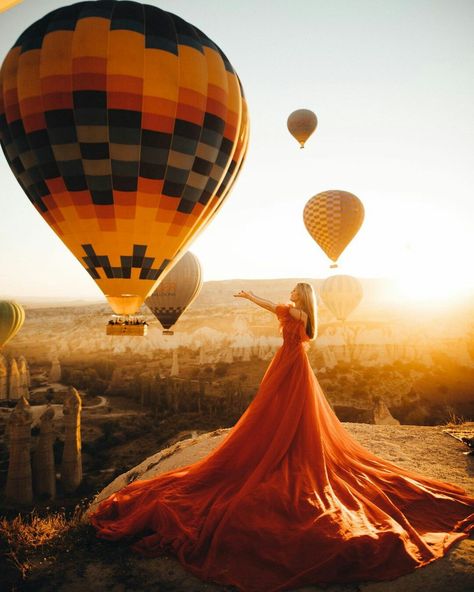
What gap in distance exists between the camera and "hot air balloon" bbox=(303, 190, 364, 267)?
85.0ft

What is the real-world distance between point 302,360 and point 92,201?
20.5 feet

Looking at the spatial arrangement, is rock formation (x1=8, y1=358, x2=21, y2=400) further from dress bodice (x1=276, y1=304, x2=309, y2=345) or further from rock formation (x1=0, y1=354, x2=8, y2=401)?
dress bodice (x1=276, y1=304, x2=309, y2=345)

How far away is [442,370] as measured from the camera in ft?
160

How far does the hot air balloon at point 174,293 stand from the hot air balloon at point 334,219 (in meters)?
8.39

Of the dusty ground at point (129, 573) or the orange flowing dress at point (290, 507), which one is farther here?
the orange flowing dress at point (290, 507)

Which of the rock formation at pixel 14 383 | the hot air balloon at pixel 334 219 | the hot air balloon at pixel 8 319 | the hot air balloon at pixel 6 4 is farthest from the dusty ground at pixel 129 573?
the rock formation at pixel 14 383

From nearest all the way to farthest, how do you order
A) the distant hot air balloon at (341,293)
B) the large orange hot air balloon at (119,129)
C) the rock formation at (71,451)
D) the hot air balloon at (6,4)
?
the hot air balloon at (6,4), the large orange hot air balloon at (119,129), the rock formation at (71,451), the distant hot air balloon at (341,293)

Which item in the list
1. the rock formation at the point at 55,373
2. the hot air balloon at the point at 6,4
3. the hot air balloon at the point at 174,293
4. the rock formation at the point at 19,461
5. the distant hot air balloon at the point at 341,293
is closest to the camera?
the hot air balloon at the point at 6,4

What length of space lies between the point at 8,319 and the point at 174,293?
1968 centimetres

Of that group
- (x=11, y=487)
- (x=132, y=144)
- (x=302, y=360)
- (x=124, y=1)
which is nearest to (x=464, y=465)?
(x=302, y=360)

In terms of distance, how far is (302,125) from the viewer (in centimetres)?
2303

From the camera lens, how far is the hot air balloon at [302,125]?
75.5 ft

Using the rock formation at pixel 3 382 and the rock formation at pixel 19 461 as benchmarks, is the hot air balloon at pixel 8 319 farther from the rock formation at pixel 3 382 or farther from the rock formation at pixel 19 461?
the rock formation at pixel 19 461

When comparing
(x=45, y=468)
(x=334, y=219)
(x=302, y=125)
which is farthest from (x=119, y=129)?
(x=45, y=468)
